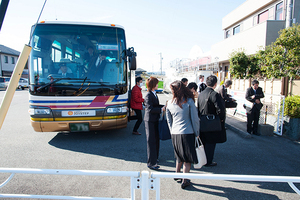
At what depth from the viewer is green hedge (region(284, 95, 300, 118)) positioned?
5723 mm

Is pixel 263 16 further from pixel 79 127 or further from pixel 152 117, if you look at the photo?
pixel 79 127

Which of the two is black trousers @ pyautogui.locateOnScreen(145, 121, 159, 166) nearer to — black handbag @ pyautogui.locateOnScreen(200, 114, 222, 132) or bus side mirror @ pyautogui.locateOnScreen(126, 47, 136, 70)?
black handbag @ pyautogui.locateOnScreen(200, 114, 222, 132)

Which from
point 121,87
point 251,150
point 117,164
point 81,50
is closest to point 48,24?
point 81,50

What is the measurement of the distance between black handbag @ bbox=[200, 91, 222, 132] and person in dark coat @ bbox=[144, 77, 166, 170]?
0.79 meters

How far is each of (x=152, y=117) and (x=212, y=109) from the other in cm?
113

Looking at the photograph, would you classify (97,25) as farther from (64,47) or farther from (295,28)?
(295,28)

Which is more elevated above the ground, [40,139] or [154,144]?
[154,144]

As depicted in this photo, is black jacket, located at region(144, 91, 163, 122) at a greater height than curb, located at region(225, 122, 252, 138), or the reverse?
black jacket, located at region(144, 91, 163, 122)

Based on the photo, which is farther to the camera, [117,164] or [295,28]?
[295,28]

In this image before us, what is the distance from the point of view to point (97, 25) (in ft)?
17.4

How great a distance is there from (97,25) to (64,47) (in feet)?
3.42

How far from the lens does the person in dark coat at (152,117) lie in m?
3.69

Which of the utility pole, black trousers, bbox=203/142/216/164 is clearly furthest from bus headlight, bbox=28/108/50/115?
black trousers, bbox=203/142/216/164

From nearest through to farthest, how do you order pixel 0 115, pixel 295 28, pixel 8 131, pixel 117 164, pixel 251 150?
1. pixel 0 115
2. pixel 117 164
3. pixel 251 150
4. pixel 8 131
5. pixel 295 28
